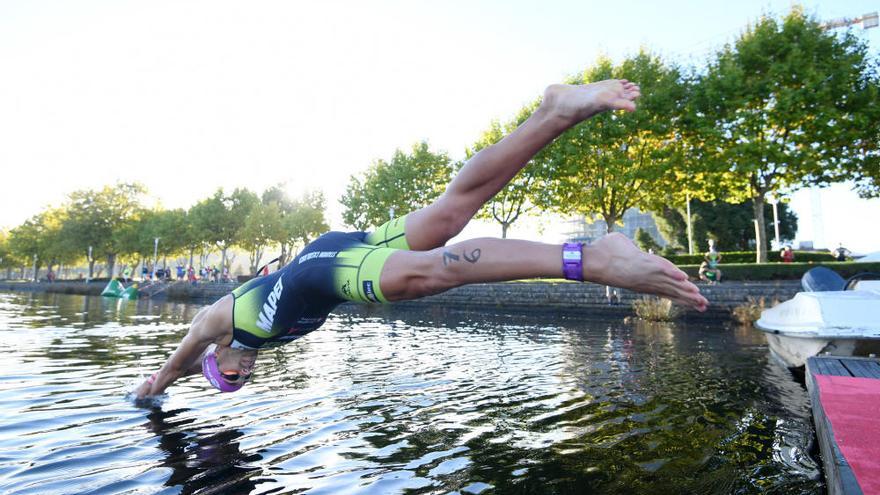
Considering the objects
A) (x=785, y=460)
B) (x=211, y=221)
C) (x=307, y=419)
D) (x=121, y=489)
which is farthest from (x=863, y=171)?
(x=211, y=221)

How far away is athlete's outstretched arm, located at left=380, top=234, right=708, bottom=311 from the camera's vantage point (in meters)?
2.46

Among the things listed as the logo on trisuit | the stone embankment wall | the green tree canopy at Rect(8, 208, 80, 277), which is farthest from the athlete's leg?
the green tree canopy at Rect(8, 208, 80, 277)

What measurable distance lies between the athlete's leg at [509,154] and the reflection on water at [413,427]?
169 cm

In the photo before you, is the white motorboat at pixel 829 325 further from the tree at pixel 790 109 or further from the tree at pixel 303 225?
the tree at pixel 303 225

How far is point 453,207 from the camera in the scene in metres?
3.79

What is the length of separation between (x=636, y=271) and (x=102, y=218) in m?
73.2

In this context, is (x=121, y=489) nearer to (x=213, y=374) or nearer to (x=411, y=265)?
(x=213, y=374)

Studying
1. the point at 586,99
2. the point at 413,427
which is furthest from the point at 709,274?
the point at 586,99

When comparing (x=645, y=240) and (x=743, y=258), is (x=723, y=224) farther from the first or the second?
(x=743, y=258)

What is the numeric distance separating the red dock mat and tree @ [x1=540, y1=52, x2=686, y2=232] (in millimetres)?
23760

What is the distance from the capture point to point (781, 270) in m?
20.1

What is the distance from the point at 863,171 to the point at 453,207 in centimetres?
2879

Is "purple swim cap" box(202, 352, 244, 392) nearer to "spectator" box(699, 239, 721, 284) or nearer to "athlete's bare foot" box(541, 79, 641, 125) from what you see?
"athlete's bare foot" box(541, 79, 641, 125)

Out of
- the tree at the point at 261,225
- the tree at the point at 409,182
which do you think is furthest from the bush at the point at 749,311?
the tree at the point at 261,225
